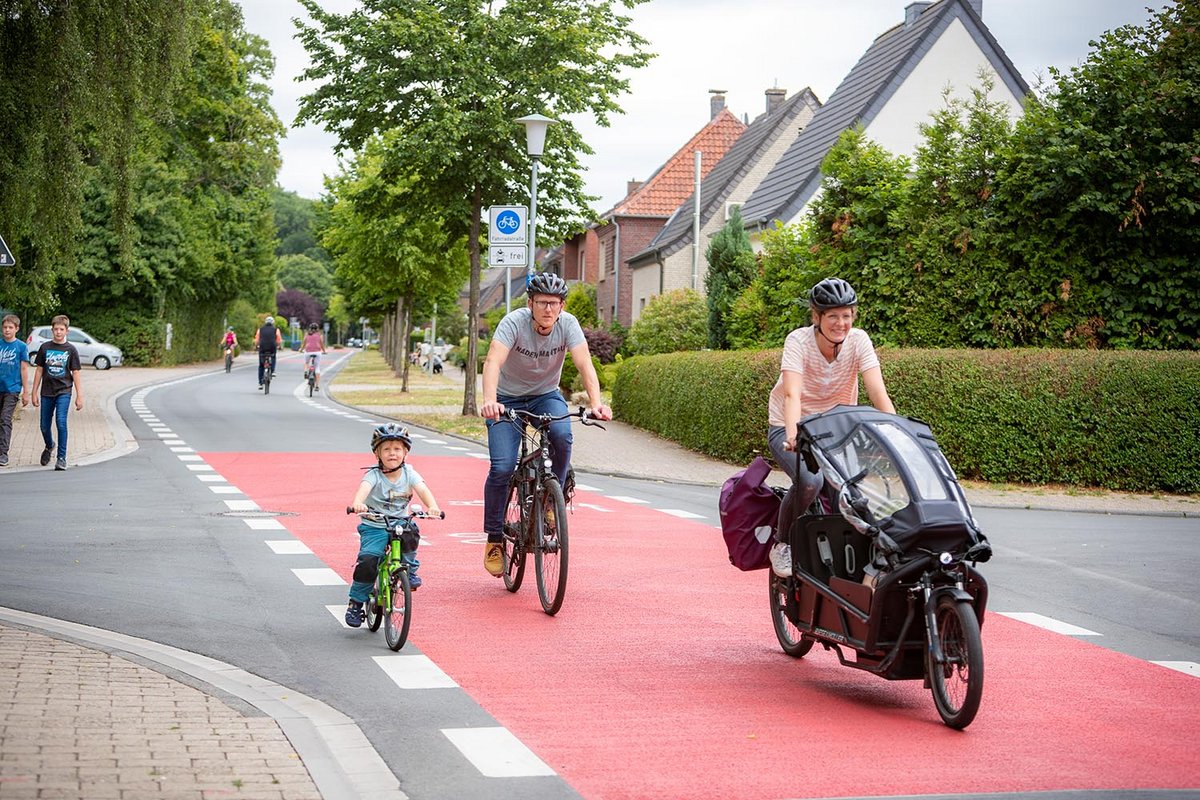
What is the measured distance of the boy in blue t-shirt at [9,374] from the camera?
17641mm

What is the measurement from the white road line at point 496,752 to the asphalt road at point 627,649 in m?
0.02

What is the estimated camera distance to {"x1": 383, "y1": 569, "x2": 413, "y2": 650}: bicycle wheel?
7234 mm

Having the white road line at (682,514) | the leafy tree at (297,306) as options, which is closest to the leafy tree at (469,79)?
the white road line at (682,514)

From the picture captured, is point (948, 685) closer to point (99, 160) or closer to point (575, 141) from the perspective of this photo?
point (99, 160)

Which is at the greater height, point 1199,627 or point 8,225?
point 8,225

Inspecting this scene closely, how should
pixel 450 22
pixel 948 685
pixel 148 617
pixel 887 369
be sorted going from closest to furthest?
1. pixel 948 685
2. pixel 148 617
3. pixel 887 369
4. pixel 450 22

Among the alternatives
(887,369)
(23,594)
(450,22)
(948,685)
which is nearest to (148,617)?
(23,594)

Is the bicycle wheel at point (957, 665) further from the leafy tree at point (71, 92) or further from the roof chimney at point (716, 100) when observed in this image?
the roof chimney at point (716, 100)

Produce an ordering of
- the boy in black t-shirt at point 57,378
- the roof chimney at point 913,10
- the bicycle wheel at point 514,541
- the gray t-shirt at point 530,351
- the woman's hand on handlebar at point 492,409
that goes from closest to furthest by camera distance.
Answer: the woman's hand on handlebar at point 492,409
the gray t-shirt at point 530,351
the bicycle wheel at point 514,541
the boy in black t-shirt at point 57,378
the roof chimney at point 913,10

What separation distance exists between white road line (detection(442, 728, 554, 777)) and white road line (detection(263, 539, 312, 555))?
17.7 feet

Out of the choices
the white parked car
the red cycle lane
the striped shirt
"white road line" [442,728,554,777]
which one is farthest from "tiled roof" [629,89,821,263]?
"white road line" [442,728,554,777]

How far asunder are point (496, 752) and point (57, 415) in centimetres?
1402

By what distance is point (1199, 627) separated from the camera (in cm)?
893

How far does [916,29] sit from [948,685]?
32.3 meters
